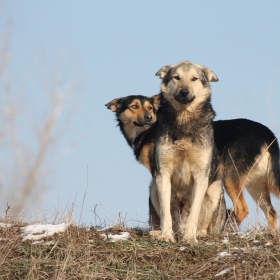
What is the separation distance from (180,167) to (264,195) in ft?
9.44

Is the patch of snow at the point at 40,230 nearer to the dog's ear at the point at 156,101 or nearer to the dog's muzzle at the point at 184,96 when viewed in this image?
the dog's muzzle at the point at 184,96

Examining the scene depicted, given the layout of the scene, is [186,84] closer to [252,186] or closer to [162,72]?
[162,72]

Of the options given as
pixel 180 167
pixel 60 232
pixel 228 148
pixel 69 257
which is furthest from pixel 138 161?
pixel 69 257

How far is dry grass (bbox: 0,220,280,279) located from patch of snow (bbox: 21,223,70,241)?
7cm

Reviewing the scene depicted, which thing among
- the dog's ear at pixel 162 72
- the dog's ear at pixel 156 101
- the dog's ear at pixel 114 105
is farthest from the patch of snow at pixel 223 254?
the dog's ear at pixel 114 105

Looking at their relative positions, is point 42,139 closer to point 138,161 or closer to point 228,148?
point 138,161

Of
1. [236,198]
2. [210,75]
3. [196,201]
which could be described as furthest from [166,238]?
[236,198]

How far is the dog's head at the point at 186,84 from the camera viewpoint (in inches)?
282

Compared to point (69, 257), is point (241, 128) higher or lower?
higher

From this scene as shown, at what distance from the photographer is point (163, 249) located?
596cm

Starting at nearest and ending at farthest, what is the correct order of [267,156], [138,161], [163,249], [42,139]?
[163,249]
[267,156]
[138,161]
[42,139]

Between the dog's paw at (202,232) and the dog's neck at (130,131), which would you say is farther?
the dog's neck at (130,131)

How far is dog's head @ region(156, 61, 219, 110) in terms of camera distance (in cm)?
716

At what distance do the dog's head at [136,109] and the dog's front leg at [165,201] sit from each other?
343 centimetres
